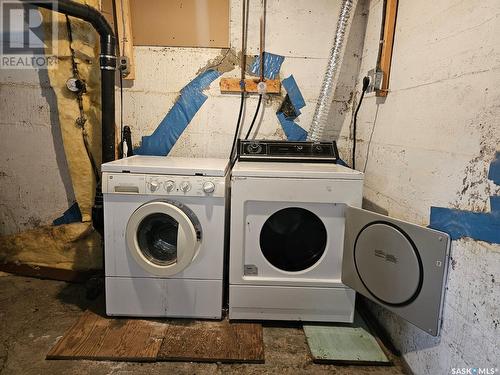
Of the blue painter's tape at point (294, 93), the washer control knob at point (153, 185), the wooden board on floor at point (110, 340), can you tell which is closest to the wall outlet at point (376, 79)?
the blue painter's tape at point (294, 93)

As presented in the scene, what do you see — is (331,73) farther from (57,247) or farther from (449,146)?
(57,247)

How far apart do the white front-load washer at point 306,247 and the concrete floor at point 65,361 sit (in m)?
0.22

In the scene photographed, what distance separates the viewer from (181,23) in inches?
86.3

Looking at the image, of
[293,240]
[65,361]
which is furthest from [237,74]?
[65,361]

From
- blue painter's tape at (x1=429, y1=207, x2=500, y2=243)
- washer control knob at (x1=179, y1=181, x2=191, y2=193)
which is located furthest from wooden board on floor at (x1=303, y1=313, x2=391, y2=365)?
washer control knob at (x1=179, y1=181, x2=191, y2=193)

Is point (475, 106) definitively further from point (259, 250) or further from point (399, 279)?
point (259, 250)

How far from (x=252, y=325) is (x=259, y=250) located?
46 cm

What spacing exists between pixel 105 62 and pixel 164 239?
1.21 m

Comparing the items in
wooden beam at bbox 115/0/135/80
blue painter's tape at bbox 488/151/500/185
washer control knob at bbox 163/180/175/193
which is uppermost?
wooden beam at bbox 115/0/135/80

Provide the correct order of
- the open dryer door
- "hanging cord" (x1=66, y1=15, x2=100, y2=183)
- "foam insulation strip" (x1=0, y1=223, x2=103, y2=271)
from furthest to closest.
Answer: "foam insulation strip" (x1=0, y1=223, x2=103, y2=271) → "hanging cord" (x1=66, y1=15, x2=100, y2=183) → the open dryer door

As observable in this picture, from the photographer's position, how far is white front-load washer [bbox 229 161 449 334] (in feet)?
5.07

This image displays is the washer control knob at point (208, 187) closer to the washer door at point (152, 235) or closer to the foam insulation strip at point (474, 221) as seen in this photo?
the washer door at point (152, 235)

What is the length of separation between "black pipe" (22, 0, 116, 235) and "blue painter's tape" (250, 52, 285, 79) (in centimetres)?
97

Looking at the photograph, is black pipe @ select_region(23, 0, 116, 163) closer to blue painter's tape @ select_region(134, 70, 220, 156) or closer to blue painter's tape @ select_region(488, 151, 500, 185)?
blue painter's tape @ select_region(134, 70, 220, 156)
